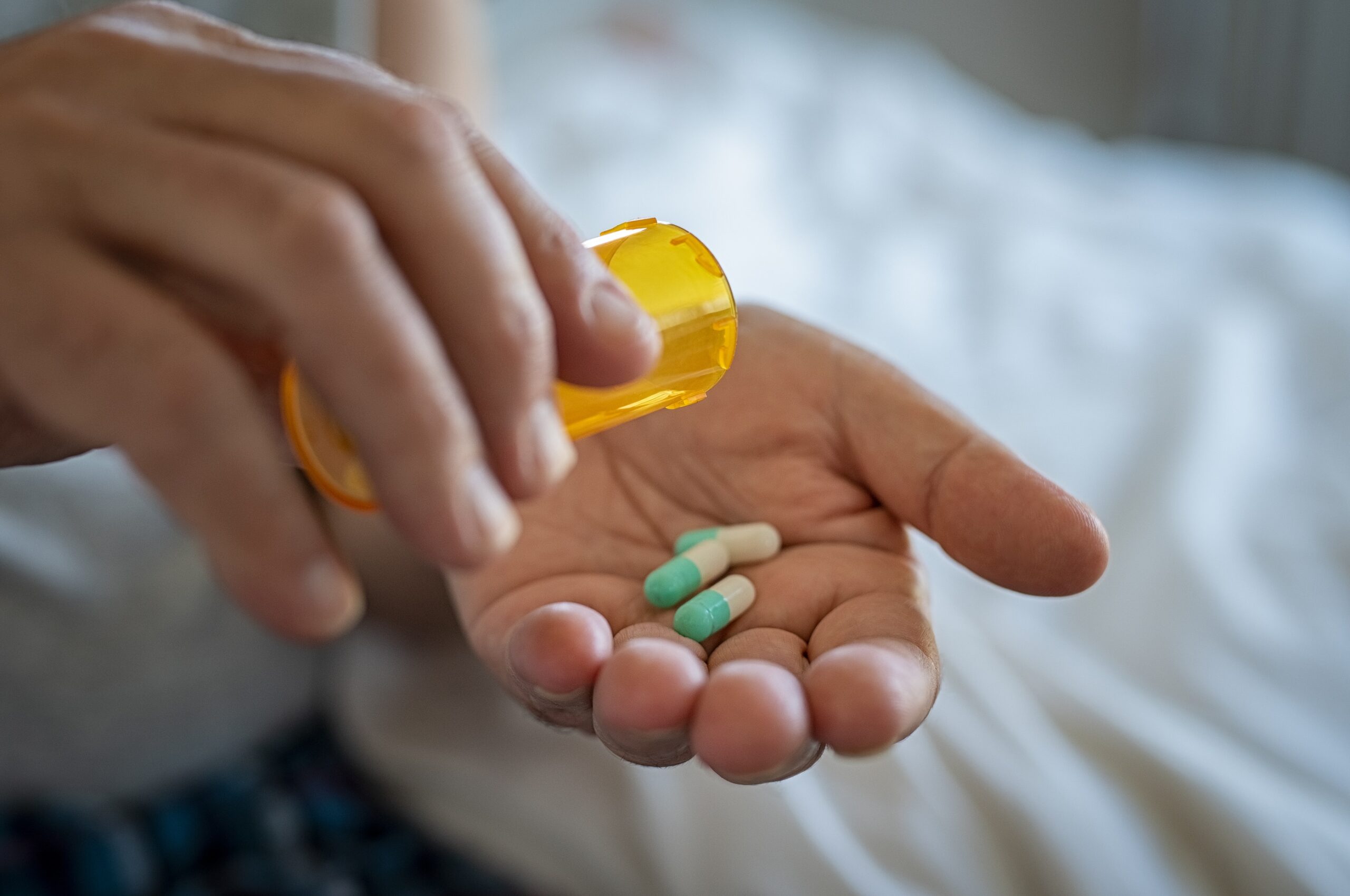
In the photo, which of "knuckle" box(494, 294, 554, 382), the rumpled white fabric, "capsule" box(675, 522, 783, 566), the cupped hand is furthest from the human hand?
the rumpled white fabric

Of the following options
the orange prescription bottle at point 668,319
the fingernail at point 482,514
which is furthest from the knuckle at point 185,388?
the orange prescription bottle at point 668,319

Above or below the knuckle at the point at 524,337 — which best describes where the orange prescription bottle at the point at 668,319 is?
below

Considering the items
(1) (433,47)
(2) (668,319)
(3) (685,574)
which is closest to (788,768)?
(3) (685,574)

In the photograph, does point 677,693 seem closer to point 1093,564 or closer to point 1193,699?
point 1093,564

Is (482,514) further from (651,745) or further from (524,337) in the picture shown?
(651,745)

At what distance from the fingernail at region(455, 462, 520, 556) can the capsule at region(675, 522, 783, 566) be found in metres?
0.34

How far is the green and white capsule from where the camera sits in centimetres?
70

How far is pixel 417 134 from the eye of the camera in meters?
0.47

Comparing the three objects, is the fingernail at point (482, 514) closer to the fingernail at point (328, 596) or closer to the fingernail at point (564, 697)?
the fingernail at point (328, 596)

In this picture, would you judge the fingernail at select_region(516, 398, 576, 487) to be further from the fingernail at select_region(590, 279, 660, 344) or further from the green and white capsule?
the green and white capsule

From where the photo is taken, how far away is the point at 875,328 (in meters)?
1.44

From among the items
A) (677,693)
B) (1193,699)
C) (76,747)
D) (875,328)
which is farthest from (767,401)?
(76,747)

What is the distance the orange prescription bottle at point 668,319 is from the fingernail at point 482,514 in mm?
187

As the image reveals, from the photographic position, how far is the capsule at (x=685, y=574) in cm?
74
